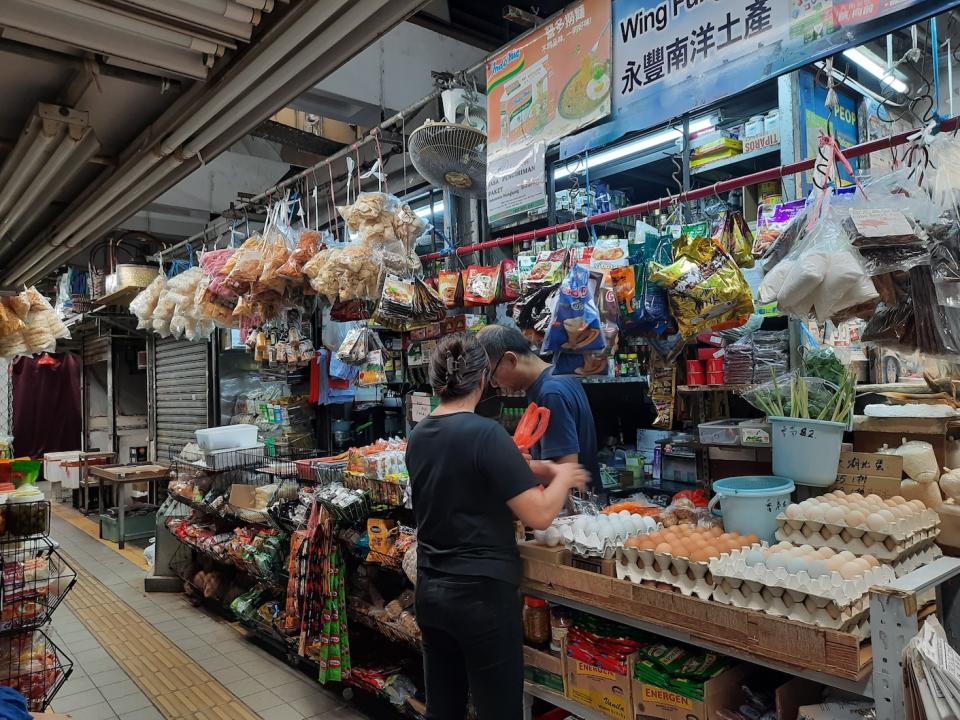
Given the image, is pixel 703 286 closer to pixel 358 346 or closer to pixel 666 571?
pixel 666 571

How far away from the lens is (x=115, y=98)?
215 centimetres

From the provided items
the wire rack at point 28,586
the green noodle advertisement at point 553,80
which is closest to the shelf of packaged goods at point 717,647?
the green noodle advertisement at point 553,80

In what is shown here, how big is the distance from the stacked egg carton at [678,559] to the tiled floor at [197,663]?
2298mm

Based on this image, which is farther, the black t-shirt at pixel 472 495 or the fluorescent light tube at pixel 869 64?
the fluorescent light tube at pixel 869 64

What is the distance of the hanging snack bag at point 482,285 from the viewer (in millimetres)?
3295

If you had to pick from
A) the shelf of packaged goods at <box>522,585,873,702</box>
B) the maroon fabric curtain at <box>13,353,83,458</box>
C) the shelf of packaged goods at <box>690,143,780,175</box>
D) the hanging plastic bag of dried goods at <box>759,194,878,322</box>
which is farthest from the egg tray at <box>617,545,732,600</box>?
the maroon fabric curtain at <box>13,353,83,458</box>

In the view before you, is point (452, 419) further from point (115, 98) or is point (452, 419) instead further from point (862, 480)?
point (115, 98)

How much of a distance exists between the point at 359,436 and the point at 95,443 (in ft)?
27.1

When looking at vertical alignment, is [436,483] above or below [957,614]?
above

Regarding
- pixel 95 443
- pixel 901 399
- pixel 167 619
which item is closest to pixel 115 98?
pixel 901 399

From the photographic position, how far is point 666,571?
1.91 metres

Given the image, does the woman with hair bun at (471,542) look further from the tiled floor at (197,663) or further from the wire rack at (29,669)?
the wire rack at (29,669)

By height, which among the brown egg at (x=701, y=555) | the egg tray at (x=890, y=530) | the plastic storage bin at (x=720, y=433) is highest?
the plastic storage bin at (x=720, y=433)

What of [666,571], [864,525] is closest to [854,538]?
[864,525]
